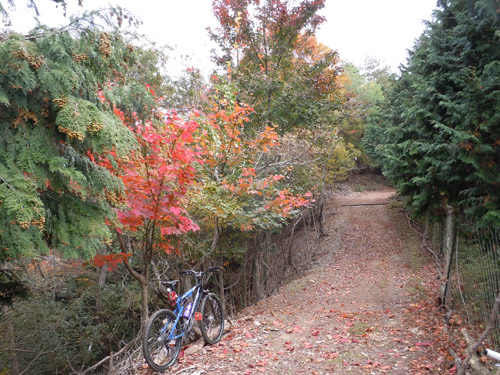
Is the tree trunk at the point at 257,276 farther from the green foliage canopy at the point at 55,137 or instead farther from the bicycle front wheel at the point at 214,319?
the green foliage canopy at the point at 55,137

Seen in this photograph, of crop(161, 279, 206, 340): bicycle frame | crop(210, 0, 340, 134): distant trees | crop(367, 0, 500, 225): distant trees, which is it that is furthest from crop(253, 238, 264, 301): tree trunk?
crop(161, 279, 206, 340): bicycle frame

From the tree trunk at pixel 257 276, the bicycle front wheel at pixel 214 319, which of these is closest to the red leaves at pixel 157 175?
the bicycle front wheel at pixel 214 319

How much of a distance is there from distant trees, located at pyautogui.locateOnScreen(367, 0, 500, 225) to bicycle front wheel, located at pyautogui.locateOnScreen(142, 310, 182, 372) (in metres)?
4.50

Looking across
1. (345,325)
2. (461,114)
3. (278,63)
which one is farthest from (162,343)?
(278,63)

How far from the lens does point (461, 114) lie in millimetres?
5602

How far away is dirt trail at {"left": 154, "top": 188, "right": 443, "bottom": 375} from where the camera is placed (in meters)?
4.28

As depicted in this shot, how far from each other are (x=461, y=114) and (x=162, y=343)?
228 inches

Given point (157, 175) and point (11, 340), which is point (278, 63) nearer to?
point (157, 175)

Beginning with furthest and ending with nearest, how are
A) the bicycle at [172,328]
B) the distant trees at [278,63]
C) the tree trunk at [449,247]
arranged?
the distant trees at [278,63], the tree trunk at [449,247], the bicycle at [172,328]

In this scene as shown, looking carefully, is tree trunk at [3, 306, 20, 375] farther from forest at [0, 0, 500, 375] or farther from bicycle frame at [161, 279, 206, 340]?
bicycle frame at [161, 279, 206, 340]

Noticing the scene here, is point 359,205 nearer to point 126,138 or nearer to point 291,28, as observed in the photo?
point 291,28

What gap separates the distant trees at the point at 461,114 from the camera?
5.16m

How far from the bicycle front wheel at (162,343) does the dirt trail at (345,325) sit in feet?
0.53

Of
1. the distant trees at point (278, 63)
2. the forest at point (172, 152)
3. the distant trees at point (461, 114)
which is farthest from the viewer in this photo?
the distant trees at point (278, 63)
